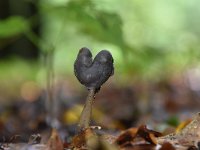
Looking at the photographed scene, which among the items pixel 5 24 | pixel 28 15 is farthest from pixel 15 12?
pixel 5 24

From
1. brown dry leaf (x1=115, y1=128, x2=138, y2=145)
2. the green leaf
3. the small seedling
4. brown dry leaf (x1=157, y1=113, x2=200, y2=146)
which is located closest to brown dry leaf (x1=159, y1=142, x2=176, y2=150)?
brown dry leaf (x1=157, y1=113, x2=200, y2=146)

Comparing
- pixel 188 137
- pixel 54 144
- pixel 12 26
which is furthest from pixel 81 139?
pixel 12 26

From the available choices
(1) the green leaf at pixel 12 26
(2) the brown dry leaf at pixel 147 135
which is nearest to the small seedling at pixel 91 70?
(2) the brown dry leaf at pixel 147 135

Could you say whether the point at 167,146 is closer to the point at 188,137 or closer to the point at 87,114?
the point at 188,137

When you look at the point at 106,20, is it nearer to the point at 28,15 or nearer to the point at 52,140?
the point at 52,140

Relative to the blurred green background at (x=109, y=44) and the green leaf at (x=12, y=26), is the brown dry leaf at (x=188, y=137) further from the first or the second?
the green leaf at (x=12, y=26)
